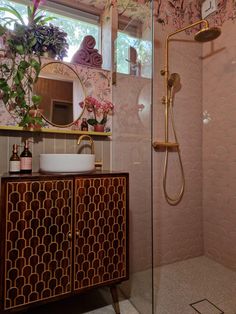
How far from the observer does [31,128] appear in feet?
4.76

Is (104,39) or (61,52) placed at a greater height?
(104,39)

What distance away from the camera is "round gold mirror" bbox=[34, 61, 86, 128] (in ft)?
5.14

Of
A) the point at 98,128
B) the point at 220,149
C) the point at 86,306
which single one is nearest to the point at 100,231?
the point at 86,306

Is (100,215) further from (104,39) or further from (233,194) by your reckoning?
(104,39)

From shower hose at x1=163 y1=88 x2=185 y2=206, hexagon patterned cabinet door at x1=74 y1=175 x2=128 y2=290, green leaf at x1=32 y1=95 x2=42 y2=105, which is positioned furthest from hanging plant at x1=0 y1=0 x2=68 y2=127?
shower hose at x1=163 y1=88 x2=185 y2=206

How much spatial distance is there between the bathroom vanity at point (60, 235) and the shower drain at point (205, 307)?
52 cm

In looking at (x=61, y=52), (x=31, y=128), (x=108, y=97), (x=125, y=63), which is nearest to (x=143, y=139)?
(x=108, y=97)

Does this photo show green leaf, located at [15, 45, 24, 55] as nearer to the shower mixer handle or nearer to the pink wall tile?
the shower mixer handle

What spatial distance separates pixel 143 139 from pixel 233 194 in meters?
1.02

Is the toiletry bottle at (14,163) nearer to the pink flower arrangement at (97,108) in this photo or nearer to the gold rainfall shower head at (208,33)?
the pink flower arrangement at (97,108)

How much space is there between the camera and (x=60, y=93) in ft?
5.37

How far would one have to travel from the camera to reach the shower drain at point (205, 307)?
1399mm

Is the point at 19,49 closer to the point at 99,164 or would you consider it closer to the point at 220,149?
the point at 99,164

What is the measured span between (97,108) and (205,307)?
1.57 m
